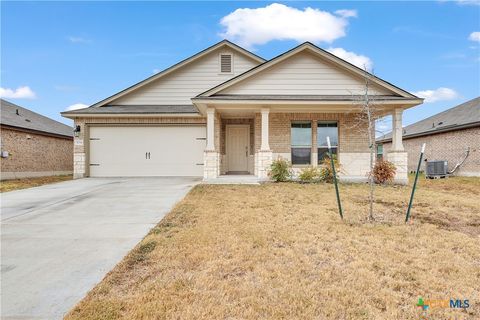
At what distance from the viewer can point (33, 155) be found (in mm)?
15641

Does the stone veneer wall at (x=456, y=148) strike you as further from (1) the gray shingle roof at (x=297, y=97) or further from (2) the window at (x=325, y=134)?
(1) the gray shingle roof at (x=297, y=97)

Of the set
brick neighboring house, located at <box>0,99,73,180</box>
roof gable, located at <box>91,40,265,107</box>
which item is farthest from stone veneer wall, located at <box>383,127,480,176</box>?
A: brick neighboring house, located at <box>0,99,73,180</box>

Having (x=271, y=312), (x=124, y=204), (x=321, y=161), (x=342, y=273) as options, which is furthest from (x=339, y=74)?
(x=271, y=312)

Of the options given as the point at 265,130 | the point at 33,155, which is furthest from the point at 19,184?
the point at 265,130

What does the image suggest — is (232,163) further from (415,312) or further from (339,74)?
(415,312)

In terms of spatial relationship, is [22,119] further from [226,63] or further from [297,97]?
[297,97]

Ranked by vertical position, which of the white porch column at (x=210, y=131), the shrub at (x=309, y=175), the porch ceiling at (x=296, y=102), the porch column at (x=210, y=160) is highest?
the porch ceiling at (x=296, y=102)

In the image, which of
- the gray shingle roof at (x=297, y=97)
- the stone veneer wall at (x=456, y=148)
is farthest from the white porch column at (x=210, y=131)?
the stone veneer wall at (x=456, y=148)

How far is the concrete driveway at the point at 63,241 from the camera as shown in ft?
9.12

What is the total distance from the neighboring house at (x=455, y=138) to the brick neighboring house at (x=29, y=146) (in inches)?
926

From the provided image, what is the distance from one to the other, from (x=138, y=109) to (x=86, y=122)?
2.48 metres

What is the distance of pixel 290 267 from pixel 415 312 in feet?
4.19

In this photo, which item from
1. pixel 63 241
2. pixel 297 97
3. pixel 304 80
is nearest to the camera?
pixel 63 241

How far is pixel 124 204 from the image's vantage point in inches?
282
